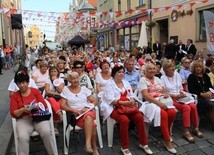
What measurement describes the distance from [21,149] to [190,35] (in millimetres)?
13838

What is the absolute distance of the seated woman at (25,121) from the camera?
3834mm

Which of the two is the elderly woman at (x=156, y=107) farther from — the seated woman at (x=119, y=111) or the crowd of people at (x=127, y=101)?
the seated woman at (x=119, y=111)

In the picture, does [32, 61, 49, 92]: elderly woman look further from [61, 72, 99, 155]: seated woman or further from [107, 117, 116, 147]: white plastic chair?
[107, 117, 116, 147]: white plastic chair

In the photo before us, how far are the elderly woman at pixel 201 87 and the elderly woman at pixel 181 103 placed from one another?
32 cm

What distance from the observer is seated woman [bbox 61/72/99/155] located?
418cm

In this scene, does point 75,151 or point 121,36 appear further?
point 121,36

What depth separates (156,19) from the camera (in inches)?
771

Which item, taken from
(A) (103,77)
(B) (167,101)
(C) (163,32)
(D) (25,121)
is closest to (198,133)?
(B) (167,101)

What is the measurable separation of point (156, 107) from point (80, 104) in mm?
1218

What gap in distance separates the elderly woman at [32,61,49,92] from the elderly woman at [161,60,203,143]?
259 cm

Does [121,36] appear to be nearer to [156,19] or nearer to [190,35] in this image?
[156,19]

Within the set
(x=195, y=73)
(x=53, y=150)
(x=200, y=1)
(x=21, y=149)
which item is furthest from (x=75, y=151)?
(x=200, y=1)

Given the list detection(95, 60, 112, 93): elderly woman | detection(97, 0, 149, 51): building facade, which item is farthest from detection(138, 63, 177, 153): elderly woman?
detection(97, 0, 149, 51): building facade

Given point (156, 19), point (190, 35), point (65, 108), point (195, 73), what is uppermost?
point (156, 19)
